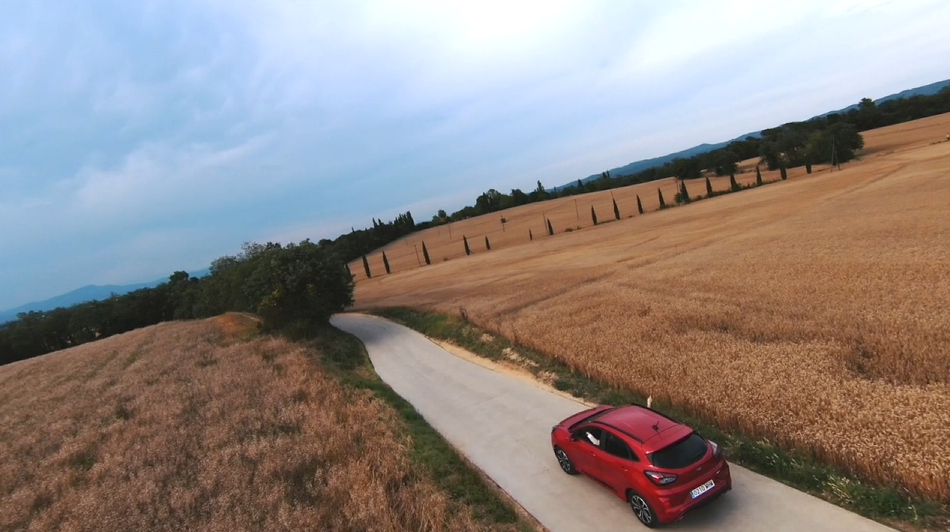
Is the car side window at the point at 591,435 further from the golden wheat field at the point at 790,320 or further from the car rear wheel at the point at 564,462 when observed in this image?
the golden wheat field at the point at 790,320

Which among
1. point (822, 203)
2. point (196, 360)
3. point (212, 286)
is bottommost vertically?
point (822, 203)

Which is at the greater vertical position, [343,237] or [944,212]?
[343,237]

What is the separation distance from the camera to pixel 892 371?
1133cm

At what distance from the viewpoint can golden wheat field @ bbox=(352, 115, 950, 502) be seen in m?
9.38

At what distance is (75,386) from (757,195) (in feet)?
232

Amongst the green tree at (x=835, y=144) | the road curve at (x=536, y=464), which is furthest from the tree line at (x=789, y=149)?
the road curve at (x=536, y=464)

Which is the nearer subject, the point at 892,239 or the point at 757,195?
the point at 892,239

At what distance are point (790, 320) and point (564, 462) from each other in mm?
9930

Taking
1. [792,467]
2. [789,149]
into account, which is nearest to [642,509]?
[792,467]

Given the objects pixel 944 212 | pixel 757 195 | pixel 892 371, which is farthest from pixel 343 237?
pixel 892 371

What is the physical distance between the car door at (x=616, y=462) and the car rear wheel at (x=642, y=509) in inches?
6.5

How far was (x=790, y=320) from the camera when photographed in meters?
15.7

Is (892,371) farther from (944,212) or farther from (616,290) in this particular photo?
(944,212)

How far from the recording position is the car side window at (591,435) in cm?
939
